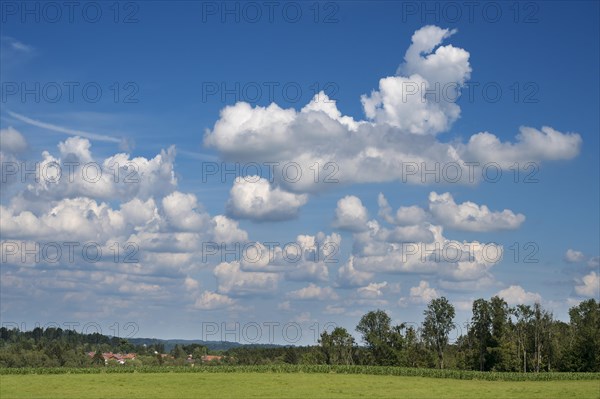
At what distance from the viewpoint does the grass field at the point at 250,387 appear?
61906mm

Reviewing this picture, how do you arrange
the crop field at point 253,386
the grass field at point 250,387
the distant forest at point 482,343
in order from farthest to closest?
the distant forest at point 482,343 → the crop field at point 253,386 → the grass field at point 250,387

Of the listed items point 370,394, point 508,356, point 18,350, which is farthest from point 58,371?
point 18,350

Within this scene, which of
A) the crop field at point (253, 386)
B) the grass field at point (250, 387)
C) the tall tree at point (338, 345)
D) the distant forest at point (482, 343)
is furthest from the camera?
the tall tree at point (338, 345)

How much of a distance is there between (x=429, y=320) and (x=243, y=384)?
7059 cm

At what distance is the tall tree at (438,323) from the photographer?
134 metres

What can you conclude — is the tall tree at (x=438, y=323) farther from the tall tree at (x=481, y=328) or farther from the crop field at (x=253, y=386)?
the crop field at (x=253, y=386)

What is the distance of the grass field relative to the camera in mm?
61906

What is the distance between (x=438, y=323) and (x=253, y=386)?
239 ft

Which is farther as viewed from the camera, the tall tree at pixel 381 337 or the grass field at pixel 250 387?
the tall tree at pixel 381 337

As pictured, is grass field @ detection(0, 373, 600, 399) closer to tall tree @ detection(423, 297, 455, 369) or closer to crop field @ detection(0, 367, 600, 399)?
crop field @ detection(0, 367, 600, 399)

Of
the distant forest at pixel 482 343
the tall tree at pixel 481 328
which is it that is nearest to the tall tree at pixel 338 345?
the distant forest at pixel 482 343

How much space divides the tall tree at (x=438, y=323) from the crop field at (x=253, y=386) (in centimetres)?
4417

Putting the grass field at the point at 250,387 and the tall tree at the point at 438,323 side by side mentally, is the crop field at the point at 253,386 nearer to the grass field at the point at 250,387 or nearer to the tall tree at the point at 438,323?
the grass field at the point at 250,387

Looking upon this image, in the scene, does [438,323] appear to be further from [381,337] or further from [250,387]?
[250,387]
